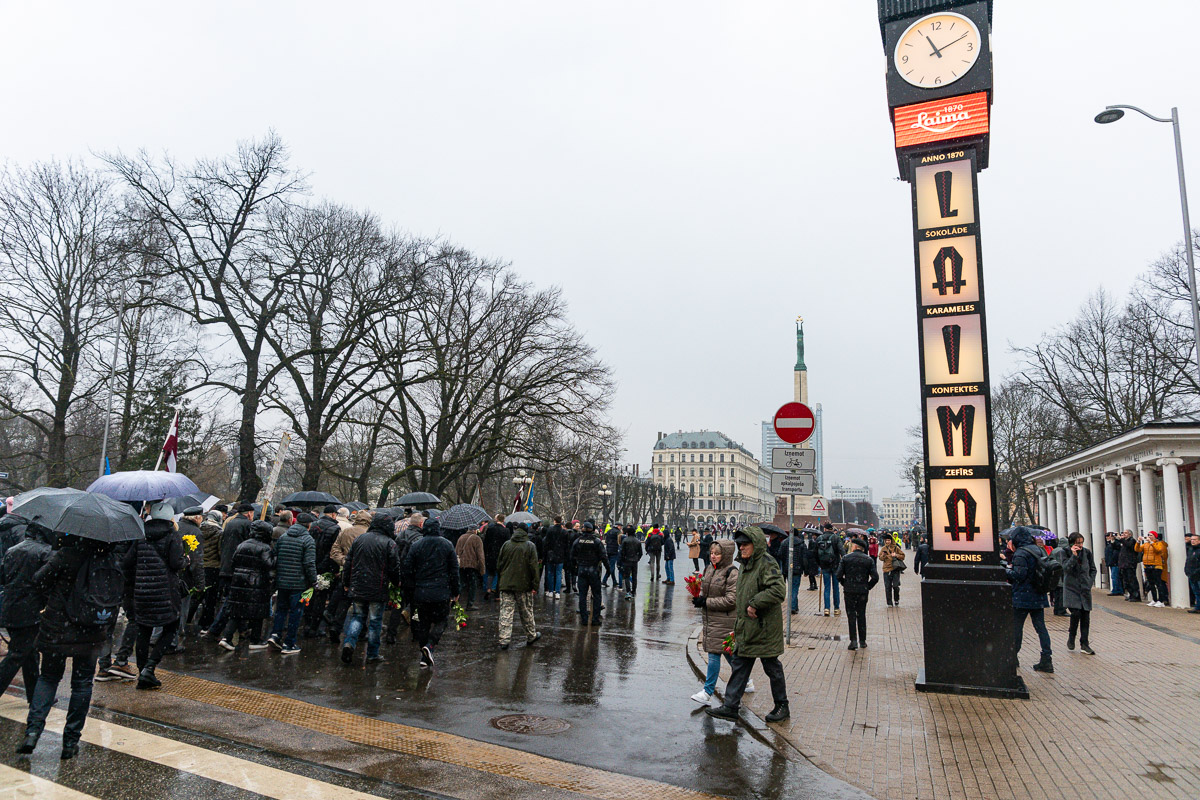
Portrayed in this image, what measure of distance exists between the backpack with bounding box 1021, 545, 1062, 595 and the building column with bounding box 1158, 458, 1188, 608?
13.3 meters

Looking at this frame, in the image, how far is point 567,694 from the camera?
7.98 metres

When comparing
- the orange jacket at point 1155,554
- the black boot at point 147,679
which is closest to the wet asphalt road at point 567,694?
the black boot at point 147,679

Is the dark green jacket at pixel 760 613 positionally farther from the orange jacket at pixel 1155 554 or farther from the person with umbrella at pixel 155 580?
the orange jacket at pixel 1155 554

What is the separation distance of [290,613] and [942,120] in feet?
33.2

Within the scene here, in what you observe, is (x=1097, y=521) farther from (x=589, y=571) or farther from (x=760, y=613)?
(x=760, y=613)

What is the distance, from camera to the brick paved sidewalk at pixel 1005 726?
18.1 feet

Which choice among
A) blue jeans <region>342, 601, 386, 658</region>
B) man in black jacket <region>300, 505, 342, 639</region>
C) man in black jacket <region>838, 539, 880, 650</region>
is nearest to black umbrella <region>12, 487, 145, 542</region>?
blue jeans <region>342, 601, 386, 658</region>

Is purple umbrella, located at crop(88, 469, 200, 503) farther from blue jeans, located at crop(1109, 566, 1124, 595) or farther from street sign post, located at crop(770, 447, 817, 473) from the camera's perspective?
blue jeans, located at crop(1109, 566, 1124, 595)

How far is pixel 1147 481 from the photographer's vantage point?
21016 mm

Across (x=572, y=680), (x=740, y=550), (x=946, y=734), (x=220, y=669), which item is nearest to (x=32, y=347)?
(x=220, y=669)

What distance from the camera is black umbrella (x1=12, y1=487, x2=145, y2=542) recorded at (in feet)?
17.4

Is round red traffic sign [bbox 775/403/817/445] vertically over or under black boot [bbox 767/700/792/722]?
over

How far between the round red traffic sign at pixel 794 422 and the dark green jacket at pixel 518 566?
3.85 metres

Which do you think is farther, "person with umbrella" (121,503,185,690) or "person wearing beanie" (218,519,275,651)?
"person wearing beanie" (218,519,275,651)
